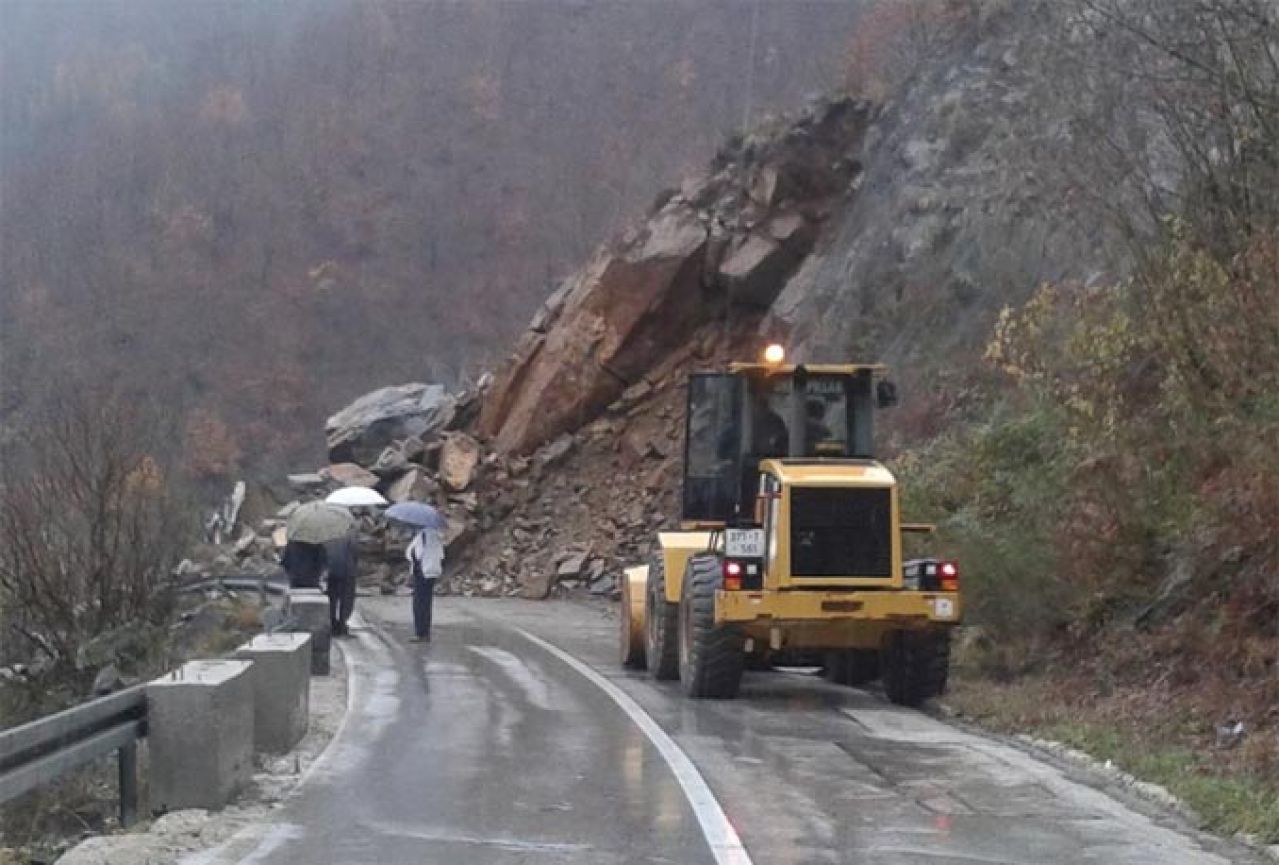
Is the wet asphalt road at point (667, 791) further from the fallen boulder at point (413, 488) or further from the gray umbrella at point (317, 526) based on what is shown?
the fallen boulder at point (413, 488)

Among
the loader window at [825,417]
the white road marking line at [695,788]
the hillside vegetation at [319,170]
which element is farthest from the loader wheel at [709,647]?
the hillside vegetation at [319,170]

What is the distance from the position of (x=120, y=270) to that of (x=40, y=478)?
7922 cm

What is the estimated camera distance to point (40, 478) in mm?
20484

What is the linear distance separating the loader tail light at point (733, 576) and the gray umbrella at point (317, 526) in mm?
8303

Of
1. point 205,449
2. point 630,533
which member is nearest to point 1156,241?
point 630,533

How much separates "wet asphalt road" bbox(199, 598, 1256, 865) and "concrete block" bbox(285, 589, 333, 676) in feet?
2.76

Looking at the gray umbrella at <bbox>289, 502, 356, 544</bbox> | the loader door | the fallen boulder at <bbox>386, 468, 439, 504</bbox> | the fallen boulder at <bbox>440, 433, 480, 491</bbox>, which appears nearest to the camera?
the loader door

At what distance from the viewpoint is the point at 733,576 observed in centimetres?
1686

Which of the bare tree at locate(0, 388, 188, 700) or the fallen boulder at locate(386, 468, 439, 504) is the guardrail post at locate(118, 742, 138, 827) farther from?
the fallen boulder at locate(386, 468, 439, 504)

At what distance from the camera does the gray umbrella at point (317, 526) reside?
23.9 m

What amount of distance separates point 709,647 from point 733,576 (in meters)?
0.73

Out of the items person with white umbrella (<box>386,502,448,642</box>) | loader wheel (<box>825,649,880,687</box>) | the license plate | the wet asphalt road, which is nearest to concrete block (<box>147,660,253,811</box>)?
the wet asphalt road

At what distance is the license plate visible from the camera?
56.3 ft

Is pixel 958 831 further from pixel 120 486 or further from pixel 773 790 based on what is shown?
pixel 120 486
